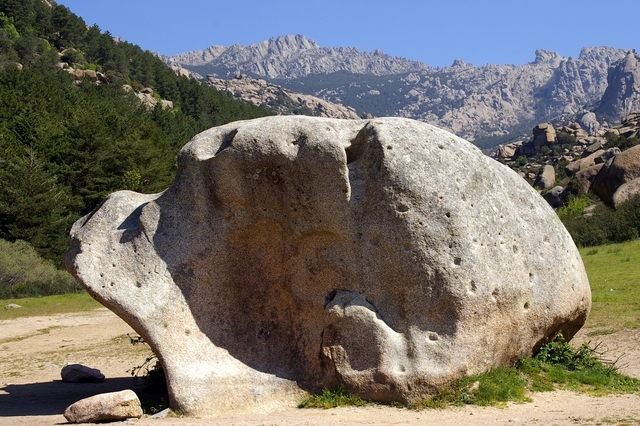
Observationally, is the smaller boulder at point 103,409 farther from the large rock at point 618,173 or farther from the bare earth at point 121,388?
the large rock at point 618,173

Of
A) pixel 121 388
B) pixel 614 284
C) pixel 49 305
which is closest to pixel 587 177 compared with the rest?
pixel 614 284

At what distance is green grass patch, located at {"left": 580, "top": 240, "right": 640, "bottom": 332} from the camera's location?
50.1ft

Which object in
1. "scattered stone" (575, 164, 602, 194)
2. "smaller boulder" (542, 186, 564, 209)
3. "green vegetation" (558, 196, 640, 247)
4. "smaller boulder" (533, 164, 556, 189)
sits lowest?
"green vegetation" (558, 196, 640, 247)

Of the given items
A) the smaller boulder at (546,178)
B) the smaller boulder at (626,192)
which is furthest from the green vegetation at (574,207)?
the smaller boulder at (546,178)

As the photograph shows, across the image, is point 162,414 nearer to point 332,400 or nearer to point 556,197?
point 332,400

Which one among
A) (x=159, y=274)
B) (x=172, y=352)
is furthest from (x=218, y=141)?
(x=172, y=352)

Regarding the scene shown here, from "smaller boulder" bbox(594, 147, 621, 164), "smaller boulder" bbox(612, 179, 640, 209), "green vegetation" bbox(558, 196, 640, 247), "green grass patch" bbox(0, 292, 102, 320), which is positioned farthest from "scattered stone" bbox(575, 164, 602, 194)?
"green grass patch" bbox(0, 292, 102, 320)

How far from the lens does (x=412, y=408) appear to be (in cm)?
920

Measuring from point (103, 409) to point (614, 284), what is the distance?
16.0 meters

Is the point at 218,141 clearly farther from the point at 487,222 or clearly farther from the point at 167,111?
the point at 167,111

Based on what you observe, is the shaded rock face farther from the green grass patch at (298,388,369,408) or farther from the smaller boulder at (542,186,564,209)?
the smaller boulder at (542,186,564,209)

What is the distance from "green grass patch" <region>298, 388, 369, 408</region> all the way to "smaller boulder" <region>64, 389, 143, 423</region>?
2.41m

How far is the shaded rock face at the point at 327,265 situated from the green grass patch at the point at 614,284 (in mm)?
4831

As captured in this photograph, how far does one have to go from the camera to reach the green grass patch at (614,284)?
15266 millimetres
